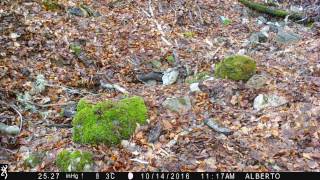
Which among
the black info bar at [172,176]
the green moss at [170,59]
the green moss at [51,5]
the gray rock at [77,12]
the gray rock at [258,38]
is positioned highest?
the green moss at [51,5]

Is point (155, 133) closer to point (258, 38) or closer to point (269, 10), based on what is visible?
point (258, 38)

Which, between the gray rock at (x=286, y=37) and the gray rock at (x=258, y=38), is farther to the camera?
the gray rock at (x=258, y=38)

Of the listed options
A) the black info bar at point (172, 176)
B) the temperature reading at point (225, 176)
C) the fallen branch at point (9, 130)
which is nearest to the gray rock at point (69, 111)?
the fallen branch at point (9, 130)

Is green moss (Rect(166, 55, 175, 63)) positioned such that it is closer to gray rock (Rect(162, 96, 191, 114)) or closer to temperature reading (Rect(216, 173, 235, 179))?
gray rock (Rect(162, 96, 191, 114))

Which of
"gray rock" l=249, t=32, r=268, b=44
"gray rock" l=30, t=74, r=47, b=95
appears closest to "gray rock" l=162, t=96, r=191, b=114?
"gray rock" l=30, t=74, r=47, b=95

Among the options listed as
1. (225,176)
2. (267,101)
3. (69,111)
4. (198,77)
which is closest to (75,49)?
(69,111)

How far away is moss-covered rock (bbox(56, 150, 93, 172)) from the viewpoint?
5094mm

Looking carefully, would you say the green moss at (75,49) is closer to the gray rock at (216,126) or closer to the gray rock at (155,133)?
the gray rock at (155,133)

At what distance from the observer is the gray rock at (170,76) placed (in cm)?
824

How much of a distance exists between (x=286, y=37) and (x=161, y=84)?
4.36m

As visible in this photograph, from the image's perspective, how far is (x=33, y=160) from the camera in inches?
215

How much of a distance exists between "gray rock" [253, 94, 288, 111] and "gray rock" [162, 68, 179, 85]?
2167 millimetres

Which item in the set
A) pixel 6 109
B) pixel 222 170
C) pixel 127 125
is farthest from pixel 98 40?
pixel 222 170

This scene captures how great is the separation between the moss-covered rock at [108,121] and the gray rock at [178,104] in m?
0.54
